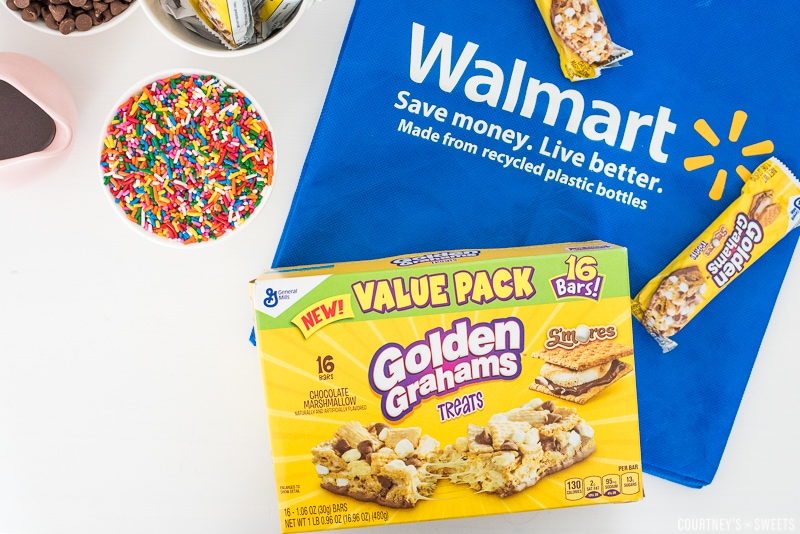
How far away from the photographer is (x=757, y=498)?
1083 mm

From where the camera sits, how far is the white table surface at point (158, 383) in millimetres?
1017

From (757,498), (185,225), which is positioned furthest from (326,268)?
(757,498)

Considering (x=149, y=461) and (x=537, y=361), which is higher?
(x=537, y=361)

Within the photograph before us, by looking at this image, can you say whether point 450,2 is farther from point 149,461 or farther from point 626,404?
point 149,461

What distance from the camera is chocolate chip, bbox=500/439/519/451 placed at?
810mm

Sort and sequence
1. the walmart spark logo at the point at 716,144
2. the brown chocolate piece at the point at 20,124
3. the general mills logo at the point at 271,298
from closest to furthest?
the general mills logo at the point at 271,298 → the brown chocolate piece at the point at 20,124 → the walmart spark logo at the point at 716,144

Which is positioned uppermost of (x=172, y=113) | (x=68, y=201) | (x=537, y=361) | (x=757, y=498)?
(x=172, y=113)

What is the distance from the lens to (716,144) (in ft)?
3.27

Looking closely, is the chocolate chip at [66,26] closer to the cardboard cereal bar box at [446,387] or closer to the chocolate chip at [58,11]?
the chocolate chip at [58,11]

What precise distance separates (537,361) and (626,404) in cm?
15

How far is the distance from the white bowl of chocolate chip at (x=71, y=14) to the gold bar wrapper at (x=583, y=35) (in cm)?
66

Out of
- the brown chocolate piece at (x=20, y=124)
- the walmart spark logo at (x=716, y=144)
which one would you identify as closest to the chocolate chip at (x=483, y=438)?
the walmart spark logo at (x=716, y=144)

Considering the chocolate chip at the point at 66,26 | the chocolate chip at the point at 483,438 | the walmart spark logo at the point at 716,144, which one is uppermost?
the chocolate chip at the point at 66,26

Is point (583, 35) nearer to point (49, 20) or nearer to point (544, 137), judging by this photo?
point (544, 137)
